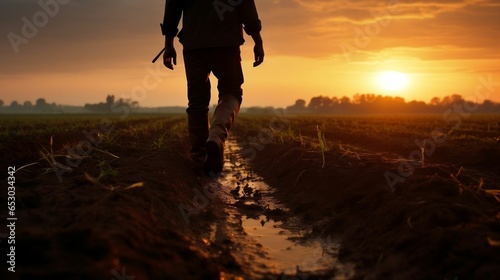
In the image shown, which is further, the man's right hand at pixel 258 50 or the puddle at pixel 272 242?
the man's right hand at pixel 258 50

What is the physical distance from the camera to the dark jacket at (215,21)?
3.98 meters

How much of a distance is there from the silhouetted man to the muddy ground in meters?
0.49

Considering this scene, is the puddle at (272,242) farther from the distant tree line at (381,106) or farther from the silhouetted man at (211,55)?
the distant tree line at (381,106)

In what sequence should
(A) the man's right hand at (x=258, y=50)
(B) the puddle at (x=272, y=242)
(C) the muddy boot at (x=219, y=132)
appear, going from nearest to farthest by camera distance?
(B) the puddle at (x=272, y=242)
(C) the muddy boot at (x=219, y=132)
(A) the man's right hand at (x=258, y=50)

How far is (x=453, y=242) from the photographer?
187 centimetres

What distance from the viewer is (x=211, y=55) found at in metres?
4.10

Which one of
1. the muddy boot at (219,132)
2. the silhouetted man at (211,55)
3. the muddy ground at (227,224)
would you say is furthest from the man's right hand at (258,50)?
the muddy ground at (227,224)

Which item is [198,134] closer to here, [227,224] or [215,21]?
[215,21]

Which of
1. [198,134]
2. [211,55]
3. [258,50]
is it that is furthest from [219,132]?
[258,50]

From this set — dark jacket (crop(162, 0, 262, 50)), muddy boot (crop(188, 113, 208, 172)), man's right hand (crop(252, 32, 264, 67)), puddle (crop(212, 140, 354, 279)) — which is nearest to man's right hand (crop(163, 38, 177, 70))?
dark jacket (crop(162, 0, 262, 50))

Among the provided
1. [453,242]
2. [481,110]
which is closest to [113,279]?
[453,242]

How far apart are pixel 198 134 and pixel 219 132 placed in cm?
45

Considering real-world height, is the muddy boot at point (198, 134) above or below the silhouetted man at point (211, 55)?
below

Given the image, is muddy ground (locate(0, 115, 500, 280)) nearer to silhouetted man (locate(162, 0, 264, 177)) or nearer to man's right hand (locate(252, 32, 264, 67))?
silhouetted man (locate(162, 0, 264, 177))
